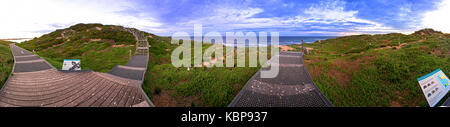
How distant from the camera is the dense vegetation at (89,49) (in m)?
10.8

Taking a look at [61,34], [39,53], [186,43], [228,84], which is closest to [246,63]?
[228,84]

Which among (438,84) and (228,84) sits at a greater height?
(438,84)

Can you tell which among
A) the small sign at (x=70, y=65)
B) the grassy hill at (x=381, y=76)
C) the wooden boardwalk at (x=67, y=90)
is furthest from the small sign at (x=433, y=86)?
the small sign at (x=70, y=65)

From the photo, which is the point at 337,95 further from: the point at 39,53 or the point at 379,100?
the point at 39,53

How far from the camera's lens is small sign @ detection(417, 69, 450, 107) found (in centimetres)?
465

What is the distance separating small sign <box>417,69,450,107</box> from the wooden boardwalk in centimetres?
963

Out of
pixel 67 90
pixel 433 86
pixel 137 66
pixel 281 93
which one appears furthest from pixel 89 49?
pixel 433 86

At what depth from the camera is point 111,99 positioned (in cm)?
505

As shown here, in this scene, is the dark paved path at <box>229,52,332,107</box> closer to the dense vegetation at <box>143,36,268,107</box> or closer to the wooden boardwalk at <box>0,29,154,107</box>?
the dense vegetation at <box>143,36,268,107</box>

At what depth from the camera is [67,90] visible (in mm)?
5777

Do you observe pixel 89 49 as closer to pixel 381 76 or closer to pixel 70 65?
pixel 70 65

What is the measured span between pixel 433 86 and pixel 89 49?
23.9 meters

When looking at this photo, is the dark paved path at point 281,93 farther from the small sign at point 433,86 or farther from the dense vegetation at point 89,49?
the dense vegetation at point 89,49

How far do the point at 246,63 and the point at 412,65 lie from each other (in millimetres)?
10232
